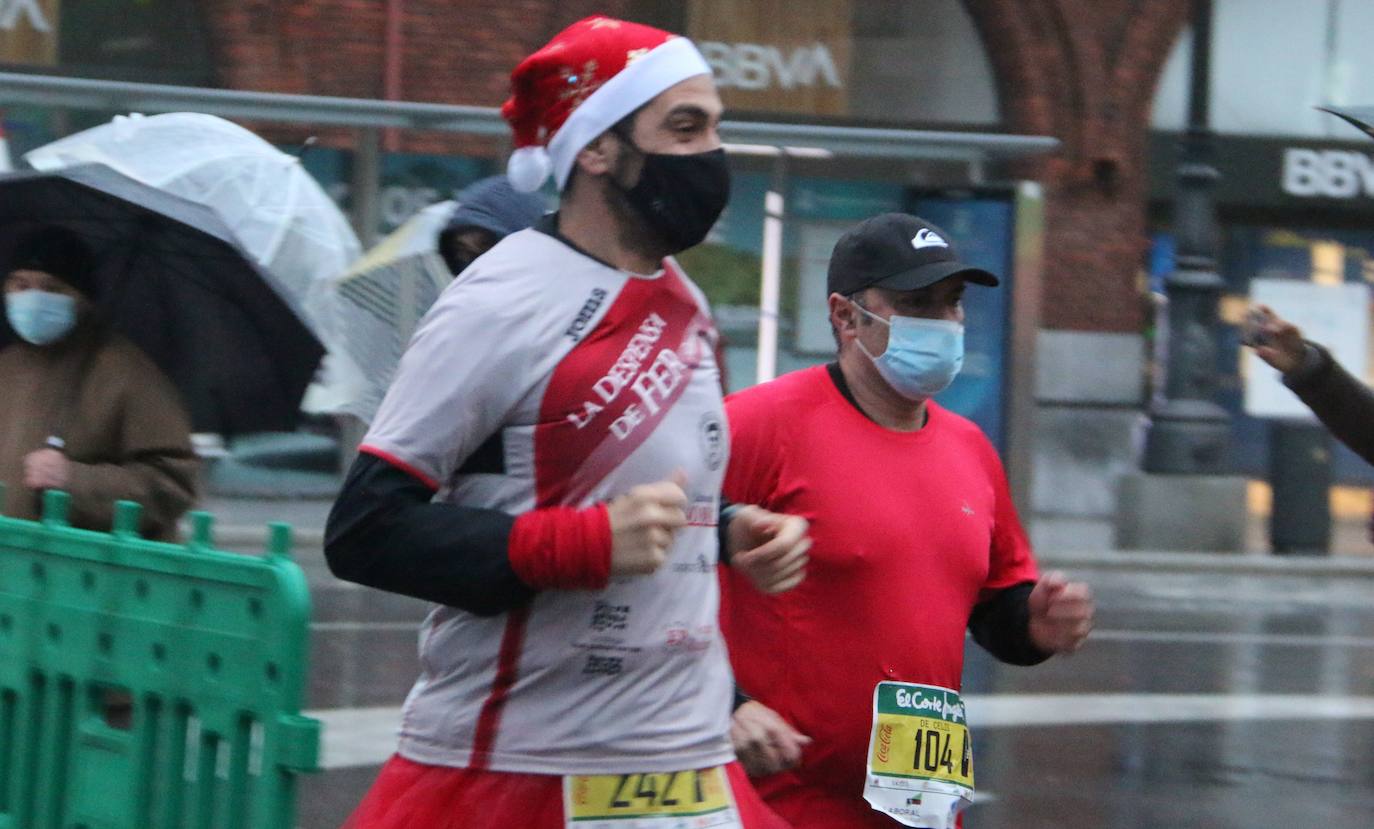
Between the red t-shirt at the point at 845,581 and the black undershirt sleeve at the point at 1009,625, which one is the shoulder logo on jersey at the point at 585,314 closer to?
the red t-shirt at the point at 845,581

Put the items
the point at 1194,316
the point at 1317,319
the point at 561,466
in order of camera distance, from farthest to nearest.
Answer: the point at 1317,319
the point at 1194,316
the point at 561,466

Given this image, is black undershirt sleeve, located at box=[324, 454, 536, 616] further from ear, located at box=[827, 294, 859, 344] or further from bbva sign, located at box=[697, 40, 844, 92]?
bbva sign, located at box=[697, 40, 844, 92]

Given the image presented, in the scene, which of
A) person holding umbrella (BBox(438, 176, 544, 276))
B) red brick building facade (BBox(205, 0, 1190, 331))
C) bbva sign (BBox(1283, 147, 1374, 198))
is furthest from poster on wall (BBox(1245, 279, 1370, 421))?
person holding umbrella (BBox(438, 176, 544, 276))

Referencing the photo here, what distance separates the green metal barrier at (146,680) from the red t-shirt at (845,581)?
0.92m

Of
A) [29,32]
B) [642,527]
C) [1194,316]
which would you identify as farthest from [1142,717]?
[29,32]

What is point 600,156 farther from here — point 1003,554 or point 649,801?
point 1003,554

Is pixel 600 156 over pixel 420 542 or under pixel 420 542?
over

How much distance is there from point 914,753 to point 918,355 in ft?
2.25

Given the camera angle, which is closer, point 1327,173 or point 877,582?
point 877,582

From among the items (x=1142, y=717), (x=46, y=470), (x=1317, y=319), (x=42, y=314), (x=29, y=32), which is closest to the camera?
(x=46, y=470)

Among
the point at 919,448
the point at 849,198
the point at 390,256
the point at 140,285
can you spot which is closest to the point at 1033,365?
the point at 849,198

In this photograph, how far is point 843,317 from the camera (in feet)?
12.7

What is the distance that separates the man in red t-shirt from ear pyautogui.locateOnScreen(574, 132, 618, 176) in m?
1.01

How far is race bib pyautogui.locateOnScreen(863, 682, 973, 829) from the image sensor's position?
11.6 ft
